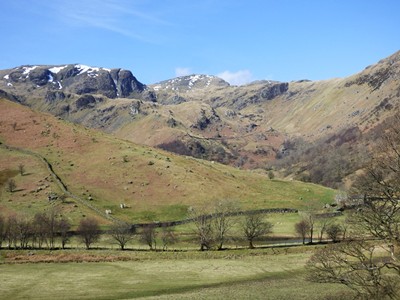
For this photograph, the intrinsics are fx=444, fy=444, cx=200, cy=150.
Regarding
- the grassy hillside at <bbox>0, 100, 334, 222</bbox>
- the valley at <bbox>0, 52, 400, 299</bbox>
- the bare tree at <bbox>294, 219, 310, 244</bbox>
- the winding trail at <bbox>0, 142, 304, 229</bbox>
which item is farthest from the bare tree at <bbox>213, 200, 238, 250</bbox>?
the grassy hillside at <bbox>0, 100, 334, 222</bbox>

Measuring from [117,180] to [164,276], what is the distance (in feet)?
304

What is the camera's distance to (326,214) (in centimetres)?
11706

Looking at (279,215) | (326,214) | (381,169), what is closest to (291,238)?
(326,214)

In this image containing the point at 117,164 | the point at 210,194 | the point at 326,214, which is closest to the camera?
the point at 326,214

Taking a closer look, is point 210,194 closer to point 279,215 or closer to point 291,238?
point 279,215

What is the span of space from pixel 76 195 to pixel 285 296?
10406 cm

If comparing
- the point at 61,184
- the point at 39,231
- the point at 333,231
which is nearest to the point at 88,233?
the point at 39,231

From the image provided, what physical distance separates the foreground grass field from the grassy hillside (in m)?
47.4

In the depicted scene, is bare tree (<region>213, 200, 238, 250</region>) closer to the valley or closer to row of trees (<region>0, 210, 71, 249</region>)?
the valley

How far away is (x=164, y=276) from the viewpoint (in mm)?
62750

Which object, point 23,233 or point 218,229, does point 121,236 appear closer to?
point 218,229

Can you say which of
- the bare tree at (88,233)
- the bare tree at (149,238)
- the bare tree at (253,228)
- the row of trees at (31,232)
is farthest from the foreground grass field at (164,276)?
the row of trees at (31,232)

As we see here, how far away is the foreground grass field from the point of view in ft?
164

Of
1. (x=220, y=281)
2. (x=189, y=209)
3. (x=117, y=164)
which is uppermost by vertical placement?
(x=117, y=164)
